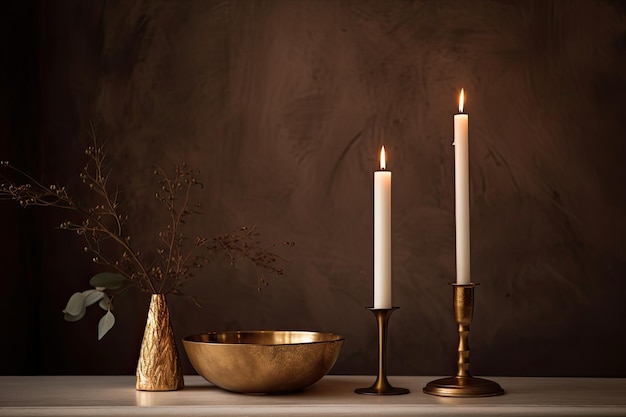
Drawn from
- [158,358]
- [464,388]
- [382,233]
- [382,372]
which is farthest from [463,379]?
[158,358]

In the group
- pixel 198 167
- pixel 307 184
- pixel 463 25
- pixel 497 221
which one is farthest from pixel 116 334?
pixel 463 25

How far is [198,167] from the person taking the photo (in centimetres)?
163

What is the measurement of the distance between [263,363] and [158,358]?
0.66 feet

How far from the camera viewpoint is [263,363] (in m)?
1.25

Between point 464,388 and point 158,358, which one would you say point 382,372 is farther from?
point 158,358

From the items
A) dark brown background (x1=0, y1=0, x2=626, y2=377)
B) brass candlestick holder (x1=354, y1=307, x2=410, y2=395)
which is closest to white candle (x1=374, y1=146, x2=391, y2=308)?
brass candlestick holder (x1=354, y1=307, x2=410, y2=395)

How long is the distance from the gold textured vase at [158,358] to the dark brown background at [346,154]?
267mm

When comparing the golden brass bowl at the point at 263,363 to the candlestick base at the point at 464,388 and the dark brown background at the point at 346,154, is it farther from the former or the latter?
the dark brown background at the point at 346,154

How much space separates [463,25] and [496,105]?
17cm

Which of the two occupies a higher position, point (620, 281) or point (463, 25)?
point (463, 25)

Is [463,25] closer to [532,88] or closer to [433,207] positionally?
[532,88]

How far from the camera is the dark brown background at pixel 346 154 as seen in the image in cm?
160

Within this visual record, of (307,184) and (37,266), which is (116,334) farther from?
(307,184)

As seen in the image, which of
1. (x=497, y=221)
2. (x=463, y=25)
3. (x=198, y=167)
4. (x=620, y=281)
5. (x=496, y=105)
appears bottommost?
(x=620, y=281)
